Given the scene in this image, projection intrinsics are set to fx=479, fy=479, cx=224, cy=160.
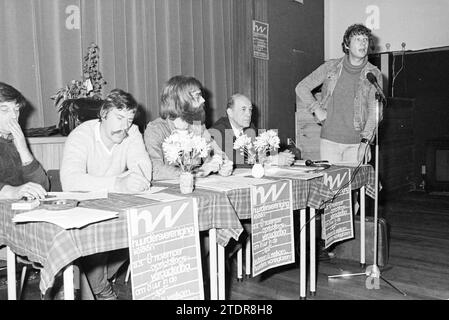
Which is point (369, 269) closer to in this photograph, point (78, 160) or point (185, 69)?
point (78, 160)

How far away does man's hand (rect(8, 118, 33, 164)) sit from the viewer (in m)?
2.36

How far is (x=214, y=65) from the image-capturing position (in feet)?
16.5

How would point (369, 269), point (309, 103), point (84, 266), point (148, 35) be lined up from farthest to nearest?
point (148, 35)
point (309, 103)
point (369, 269)
point (84, 266)

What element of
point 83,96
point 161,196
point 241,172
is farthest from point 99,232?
point 83,96

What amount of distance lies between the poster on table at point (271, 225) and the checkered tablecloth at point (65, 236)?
0.37 metres

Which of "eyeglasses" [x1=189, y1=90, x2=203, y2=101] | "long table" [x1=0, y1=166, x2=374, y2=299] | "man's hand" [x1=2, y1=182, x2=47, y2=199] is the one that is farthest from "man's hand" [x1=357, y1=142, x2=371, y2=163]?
"man's hand" [x1=2, y1=182, x2=47, y2=199]

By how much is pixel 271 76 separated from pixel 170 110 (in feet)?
9.91

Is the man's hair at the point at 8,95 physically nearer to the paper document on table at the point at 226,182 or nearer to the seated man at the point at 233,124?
the paper document on table at the point at 226,182

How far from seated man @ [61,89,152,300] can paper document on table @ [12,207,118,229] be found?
0.44m

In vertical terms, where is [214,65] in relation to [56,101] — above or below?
above

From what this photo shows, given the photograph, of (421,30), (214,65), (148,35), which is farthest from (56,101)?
(421,30)

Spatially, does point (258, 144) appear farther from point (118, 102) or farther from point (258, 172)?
point (118, 102)

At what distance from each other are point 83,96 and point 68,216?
205 centimetres

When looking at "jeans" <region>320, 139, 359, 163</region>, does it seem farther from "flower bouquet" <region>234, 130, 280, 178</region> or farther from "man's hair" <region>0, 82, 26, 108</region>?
"man's hair" <region>0, 82, 26, 108</region>
